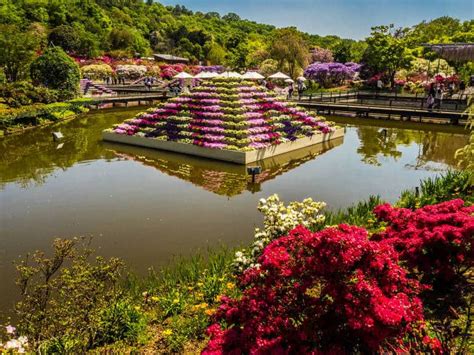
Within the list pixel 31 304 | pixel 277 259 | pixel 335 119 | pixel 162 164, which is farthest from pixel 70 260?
pixel 335 119

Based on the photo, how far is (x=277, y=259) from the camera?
4.78 m

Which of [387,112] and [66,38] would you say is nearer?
[387,112]

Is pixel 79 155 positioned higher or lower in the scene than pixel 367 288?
lower

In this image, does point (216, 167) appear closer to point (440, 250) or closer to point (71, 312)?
point (440, 250)

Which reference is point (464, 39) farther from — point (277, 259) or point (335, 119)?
point (277, 259)

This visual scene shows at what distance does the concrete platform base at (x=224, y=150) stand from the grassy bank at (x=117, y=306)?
37.4 feet

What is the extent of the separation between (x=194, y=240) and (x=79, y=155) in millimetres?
13327

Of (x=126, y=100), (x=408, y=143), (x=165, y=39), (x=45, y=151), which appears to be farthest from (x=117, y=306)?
(x=165, y=39)

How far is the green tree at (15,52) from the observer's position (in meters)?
40.2

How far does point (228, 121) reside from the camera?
2277cm

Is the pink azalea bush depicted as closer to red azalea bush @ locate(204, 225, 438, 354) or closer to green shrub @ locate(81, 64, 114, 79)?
red azalea bush @ locate(204, 225, 438, 354)

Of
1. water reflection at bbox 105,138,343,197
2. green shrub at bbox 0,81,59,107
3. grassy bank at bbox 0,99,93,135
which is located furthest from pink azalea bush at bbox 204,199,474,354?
green shrub at bbox 0,81,59,107

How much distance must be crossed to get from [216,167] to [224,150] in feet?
4.14

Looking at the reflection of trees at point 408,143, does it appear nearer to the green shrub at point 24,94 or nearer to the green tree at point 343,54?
the green shrub at point 24,94
